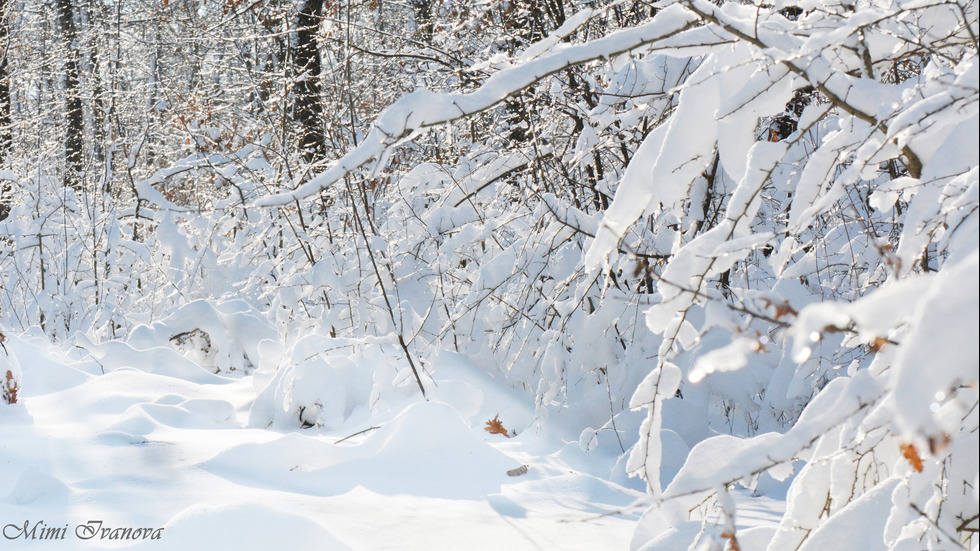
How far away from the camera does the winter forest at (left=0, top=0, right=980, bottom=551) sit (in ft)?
3.41

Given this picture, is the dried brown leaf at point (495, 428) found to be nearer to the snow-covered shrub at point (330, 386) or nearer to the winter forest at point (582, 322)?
the winter forest at point (582, 322)

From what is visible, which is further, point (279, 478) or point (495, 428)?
point (495, 428)

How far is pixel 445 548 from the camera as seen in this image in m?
1.89

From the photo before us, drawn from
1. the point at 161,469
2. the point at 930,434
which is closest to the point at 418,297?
the point at 161,469

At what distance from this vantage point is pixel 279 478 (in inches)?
93.6

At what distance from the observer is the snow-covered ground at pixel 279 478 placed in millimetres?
1879

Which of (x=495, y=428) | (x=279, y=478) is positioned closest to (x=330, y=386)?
(x=495, y=428)

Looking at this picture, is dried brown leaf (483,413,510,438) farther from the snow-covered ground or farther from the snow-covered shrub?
the snow-covered shrub

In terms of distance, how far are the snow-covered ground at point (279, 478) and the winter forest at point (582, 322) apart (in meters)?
0.01

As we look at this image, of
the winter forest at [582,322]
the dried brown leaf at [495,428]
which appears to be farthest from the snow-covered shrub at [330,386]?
the dried brown leaf at [495,428]

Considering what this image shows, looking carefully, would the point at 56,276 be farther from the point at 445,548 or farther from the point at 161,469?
the point at 445,548

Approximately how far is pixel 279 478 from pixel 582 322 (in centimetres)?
140

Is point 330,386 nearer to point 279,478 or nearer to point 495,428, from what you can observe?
point 495,428

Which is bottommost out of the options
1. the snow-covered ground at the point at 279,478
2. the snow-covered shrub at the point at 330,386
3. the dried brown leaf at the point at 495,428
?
the dried brown leaf at the point at 495,428
